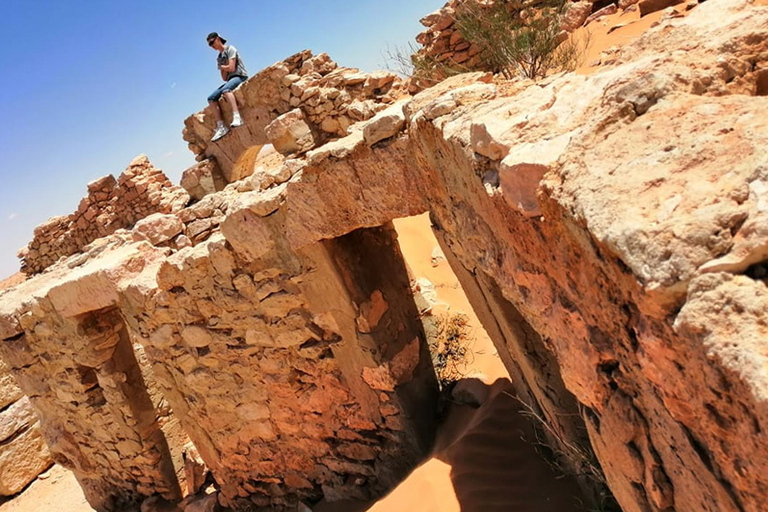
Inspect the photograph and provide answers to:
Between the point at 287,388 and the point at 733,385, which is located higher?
the point at 733,385

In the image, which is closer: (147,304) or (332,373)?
(332,373)

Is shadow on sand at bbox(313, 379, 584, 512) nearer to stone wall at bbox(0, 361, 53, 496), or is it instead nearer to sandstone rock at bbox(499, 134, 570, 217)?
sandstone rock at bbox(499, 134, 570, 217)

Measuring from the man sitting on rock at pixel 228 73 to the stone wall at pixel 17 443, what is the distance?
5216 mm

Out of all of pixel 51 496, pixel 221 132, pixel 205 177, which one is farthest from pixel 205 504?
pixel 221 132

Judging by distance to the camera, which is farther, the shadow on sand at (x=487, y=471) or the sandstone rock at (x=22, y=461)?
the sandstone rock at (x=22, y=461)

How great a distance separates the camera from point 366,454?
377 centimetres

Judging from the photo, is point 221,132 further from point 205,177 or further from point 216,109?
point 205,177

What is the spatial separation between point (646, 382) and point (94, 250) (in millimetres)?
4761

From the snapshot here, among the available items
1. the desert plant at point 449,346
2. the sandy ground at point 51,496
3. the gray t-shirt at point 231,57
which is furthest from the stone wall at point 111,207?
the desert plant at point 449,346

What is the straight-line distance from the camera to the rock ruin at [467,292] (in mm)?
1050

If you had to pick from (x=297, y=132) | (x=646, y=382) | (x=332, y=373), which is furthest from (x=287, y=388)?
(x=646, y=382)

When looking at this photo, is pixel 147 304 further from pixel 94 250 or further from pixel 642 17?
pixel 642 17

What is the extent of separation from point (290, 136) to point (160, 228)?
1.33 meters

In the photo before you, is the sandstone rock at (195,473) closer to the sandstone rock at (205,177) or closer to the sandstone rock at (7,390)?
the sandstone rock at (205,177)
